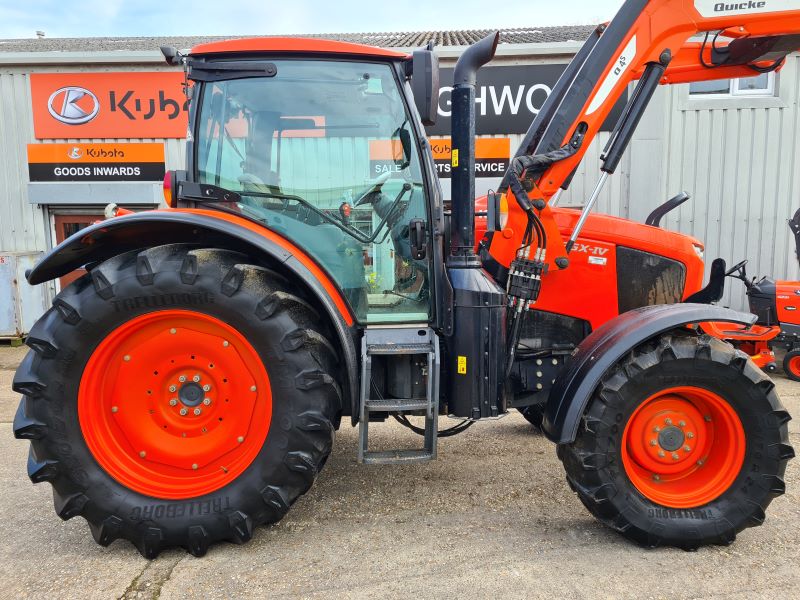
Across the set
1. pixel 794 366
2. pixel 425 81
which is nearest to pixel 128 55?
pixel 425 81

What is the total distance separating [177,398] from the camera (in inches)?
98.4

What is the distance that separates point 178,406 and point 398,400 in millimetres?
995

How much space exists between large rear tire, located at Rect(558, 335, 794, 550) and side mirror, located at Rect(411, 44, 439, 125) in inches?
55.9

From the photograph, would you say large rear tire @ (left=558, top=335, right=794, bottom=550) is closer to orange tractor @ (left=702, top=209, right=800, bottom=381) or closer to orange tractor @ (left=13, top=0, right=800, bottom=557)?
orange tractor @ (left=13, top=0, right=800, bottom=557)

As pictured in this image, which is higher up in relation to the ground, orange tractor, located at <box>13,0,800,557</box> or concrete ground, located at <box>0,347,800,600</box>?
orange tractor, located at <box>13,0,800,557</box>

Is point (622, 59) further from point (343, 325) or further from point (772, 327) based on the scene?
point (772, 327)

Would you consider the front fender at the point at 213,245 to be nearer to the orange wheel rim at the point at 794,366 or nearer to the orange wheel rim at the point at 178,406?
the orange wheel rim at the point at 178,406

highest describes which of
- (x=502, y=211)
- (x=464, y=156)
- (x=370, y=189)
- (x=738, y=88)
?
(x=738, y=88)

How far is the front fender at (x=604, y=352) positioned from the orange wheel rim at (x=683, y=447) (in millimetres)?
271

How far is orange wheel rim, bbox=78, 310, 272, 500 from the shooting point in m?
2.42

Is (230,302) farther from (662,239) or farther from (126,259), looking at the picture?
(662,239)

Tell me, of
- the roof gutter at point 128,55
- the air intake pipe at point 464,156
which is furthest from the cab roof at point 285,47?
the roof gutter at point 128,55

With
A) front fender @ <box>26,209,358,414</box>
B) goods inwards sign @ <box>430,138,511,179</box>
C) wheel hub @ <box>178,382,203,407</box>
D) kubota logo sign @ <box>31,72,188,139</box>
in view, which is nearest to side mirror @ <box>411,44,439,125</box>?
front fender @ <box>26,209,358,414</box>

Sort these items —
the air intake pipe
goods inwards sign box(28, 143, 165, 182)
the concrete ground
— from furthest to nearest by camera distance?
goods inwards sign box(28, 143, 165, 182) → the air intake pipe → the concrete ground
